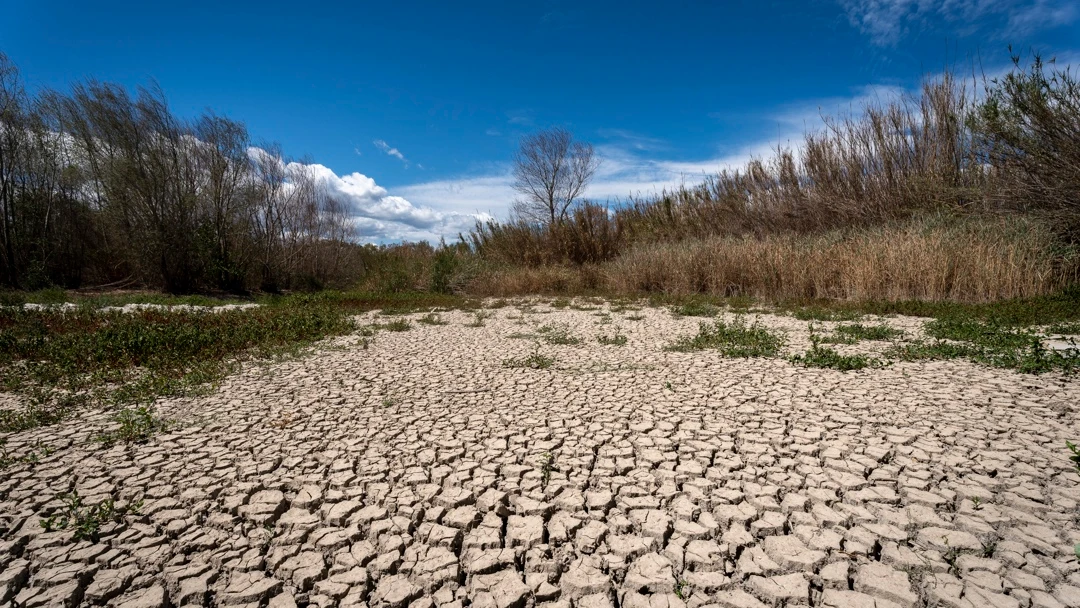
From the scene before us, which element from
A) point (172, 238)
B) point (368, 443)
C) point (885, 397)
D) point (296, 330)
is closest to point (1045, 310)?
point (885, 397)

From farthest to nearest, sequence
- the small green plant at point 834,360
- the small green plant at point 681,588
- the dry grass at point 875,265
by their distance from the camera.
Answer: the dry grass at point 875,265 → the small green plant at point 834,360 → the small green plant at point 681,588

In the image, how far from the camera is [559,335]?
23.0ft

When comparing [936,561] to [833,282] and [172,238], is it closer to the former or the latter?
[833,282]

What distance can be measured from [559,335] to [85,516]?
17.5 ft

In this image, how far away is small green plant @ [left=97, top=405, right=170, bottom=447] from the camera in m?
3.24

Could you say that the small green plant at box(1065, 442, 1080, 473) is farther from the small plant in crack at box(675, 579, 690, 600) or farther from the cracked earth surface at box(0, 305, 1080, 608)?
the small plant in crack at box(675, 579, 690, 600)

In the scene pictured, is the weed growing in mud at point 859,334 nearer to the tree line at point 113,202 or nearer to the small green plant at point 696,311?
the small green plant at point 696,311

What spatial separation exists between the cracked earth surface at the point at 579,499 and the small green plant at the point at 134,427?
0.35ft

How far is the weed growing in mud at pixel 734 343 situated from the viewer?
214 inches

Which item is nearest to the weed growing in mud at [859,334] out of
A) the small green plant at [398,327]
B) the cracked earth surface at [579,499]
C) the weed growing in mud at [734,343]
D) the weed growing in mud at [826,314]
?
the weed growing in mud at [734,343]

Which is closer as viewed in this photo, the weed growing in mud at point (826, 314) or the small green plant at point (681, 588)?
the small green plant at point (681, 588)

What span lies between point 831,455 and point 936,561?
0.93m

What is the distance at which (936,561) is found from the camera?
6.11 feet

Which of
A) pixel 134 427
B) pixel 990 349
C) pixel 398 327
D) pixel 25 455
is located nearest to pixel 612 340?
pixel 398 327
